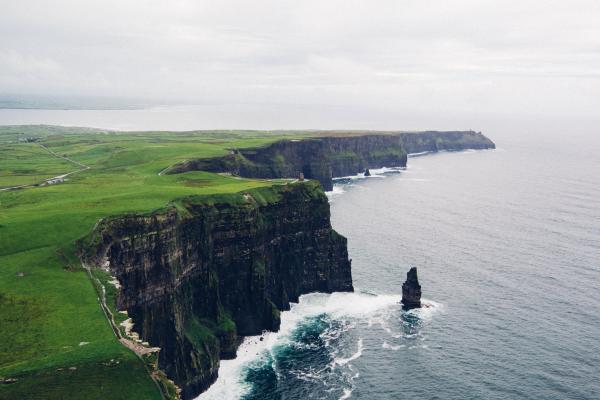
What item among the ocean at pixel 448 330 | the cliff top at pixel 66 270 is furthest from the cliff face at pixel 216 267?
the ocean at pixel 448 330

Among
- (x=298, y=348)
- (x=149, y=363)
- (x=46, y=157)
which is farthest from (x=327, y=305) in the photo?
(x=46, y=157)

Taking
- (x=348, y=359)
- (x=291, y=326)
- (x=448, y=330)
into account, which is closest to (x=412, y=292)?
(x=448, y=330)

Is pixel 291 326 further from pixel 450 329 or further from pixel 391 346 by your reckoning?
pixel 450 329

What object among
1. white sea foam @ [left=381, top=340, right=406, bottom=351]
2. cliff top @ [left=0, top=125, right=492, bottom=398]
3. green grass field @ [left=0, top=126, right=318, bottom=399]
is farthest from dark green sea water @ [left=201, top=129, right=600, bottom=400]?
green grass field @ [left=0, top=126, right=318, bottom=399]

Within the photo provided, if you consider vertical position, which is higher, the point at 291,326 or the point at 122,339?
the point at 122,339

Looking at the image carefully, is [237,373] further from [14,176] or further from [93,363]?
[14,176]

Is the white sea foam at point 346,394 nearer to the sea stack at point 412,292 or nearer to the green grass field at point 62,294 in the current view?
the sea stack at point 412,292
